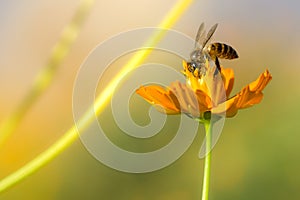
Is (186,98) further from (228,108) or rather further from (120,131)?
(120,131)

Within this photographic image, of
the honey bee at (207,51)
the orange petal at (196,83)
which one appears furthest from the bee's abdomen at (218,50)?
the orange petal at (196,83)

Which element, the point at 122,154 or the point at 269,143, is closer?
the point at 122,154

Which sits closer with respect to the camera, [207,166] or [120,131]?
[207,166]

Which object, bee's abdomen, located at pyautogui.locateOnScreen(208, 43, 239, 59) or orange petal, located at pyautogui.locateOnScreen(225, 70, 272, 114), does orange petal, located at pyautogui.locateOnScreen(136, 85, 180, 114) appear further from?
bee's abdomen, located at pyautogui.locateOnScreen(208, 43, 239, 59)

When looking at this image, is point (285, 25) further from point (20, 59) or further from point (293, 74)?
point (20, 59)

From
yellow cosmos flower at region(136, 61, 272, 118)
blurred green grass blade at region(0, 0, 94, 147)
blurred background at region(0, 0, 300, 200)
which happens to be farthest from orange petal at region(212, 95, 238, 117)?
blurred background at region(0, 0, 300, 200)

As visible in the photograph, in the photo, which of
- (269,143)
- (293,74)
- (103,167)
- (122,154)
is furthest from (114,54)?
(293,74)

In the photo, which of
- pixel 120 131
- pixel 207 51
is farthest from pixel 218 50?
pixel 120 131
